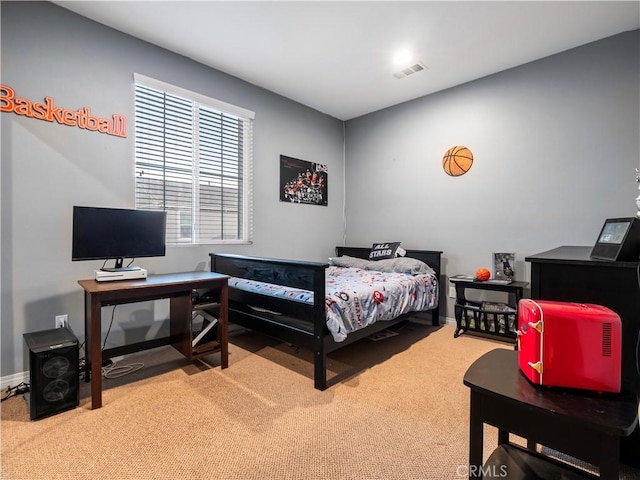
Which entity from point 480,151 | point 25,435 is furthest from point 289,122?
point 25,435

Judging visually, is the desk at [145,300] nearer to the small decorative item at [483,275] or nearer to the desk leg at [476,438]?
the desk leg at [476,438]

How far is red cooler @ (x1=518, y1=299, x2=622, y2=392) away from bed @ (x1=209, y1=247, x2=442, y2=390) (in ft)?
4.09

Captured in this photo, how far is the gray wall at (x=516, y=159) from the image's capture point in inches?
104

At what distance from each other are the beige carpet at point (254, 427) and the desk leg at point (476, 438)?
46 cm

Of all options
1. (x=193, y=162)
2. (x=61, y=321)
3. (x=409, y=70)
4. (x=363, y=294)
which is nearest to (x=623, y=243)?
(x=363, y=294)

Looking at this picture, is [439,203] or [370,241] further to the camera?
[370,241]

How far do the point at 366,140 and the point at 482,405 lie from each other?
3.86 meters

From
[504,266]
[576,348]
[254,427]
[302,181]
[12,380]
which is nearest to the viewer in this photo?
[576,348]

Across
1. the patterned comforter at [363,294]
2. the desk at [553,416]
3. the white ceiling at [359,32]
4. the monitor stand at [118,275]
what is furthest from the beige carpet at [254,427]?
the white ceiling at [359,32]

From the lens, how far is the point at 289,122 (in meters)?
3.82

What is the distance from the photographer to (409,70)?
10.3 feet

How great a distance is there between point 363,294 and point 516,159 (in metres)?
2.18

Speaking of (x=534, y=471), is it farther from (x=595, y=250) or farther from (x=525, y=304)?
(x=595, y=250)

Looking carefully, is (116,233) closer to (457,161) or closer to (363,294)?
(363,294)
